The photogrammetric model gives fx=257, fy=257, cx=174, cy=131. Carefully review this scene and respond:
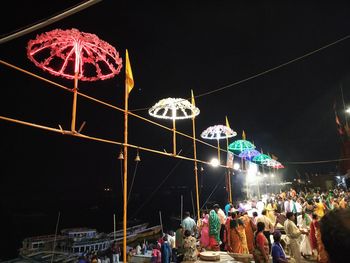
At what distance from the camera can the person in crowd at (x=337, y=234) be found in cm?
149

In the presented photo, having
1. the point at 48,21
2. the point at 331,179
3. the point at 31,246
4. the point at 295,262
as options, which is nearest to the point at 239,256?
the point at 295,262

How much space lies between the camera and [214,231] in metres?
11.5

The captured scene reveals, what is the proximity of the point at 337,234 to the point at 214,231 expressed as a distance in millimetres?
10774

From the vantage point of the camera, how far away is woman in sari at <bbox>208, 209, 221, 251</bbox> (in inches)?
455

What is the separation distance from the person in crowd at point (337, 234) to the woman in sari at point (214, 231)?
413 inches

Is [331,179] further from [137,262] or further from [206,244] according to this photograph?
[206,244]

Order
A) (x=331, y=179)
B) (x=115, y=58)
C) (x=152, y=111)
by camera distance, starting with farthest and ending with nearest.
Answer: (x=331, y=179), (x=152, y=111), (x=115, y=58)

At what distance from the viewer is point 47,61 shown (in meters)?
6.67

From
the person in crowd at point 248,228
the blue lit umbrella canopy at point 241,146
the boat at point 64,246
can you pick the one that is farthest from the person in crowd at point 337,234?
the boat at point 64,246

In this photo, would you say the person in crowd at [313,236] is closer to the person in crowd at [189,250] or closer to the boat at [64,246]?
the person in crowd at [189,250]

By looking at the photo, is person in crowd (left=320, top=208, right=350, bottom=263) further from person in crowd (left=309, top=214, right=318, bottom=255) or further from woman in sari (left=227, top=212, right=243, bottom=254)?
person in crowd (left=309, top=214, right=318, bottom=255)

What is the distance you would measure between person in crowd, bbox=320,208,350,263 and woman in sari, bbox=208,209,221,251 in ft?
34.4

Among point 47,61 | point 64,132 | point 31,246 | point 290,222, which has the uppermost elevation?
point 47,61

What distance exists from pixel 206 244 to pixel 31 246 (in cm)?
4006
